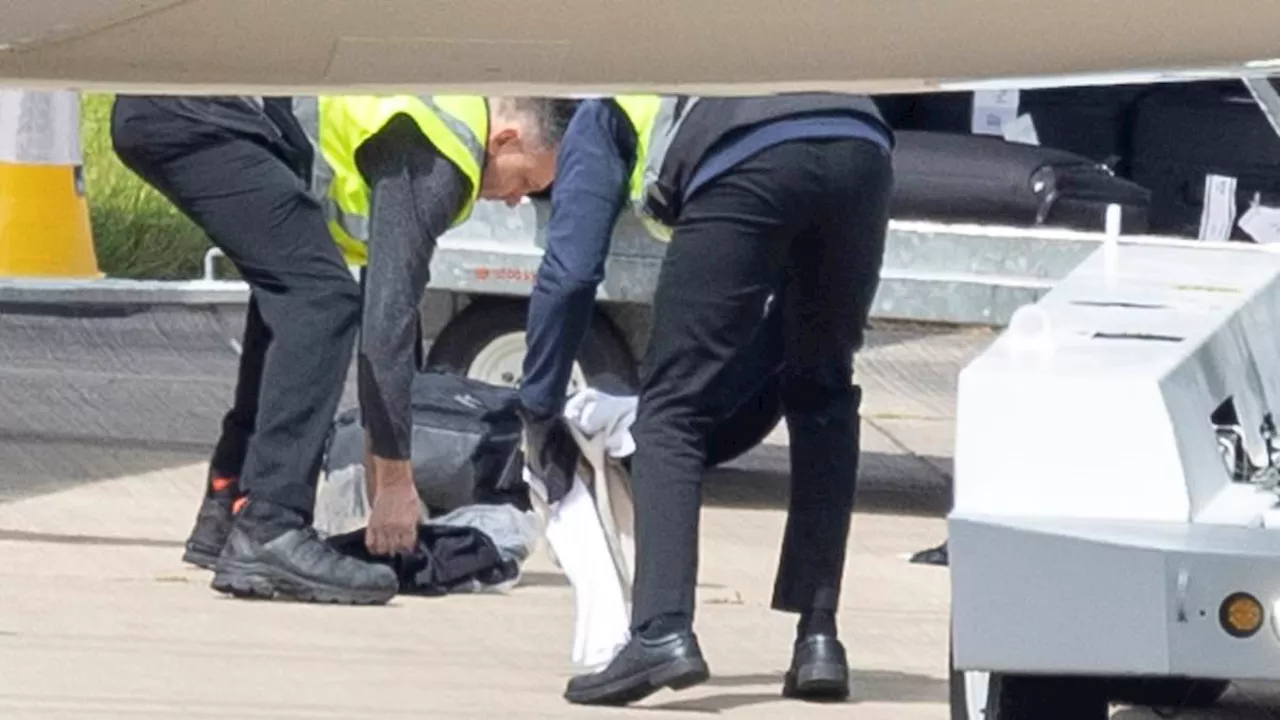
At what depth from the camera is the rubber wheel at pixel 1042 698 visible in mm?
4754

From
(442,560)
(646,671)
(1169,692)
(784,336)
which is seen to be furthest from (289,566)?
(1169,692)

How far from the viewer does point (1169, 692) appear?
5.50 m

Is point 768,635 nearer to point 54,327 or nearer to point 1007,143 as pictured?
point 1007,143

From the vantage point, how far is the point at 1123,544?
174 inches

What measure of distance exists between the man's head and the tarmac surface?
975 millimetres

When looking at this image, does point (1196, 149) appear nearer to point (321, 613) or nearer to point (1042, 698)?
point (321, 613)

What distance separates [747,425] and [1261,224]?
74.2 inches

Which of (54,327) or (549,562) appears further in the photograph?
(54,327)

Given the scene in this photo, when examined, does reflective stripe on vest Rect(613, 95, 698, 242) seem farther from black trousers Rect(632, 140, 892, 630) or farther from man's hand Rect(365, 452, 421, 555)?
man's hand Rect(365, 452, 421, 555)

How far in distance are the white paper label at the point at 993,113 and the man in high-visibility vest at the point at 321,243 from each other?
2.72 meters

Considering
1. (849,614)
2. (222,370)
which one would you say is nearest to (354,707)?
(849,614)

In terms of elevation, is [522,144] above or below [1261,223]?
above

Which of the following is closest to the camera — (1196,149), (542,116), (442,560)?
(542,116)

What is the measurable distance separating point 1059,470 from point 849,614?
2488mm
